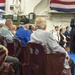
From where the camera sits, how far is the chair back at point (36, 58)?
2.77 meters

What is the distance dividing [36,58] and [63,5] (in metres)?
9.05

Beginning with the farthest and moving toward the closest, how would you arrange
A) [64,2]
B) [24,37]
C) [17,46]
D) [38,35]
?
[64,2] < [24,37] < [17,46] < [38,35]

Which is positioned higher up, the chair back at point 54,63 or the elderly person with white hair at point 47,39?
the elderly person with white hair at point 47,39

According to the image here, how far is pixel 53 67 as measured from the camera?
2.79m

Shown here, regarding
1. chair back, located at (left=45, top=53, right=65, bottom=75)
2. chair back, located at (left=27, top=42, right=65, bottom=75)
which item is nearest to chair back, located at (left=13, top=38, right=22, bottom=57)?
chair back, located at (left=27, top=42, right=65, bottom=75)

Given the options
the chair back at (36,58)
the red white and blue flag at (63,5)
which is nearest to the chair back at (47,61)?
the chair back at (36,58)

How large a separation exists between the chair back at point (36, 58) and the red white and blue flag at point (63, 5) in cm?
883

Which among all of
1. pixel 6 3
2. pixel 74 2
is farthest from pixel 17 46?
pixel 74 2

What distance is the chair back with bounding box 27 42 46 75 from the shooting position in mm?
2770

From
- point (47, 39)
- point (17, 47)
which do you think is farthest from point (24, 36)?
point (47, 39)

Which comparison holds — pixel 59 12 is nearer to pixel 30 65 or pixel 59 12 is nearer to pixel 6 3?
pixel 6 3

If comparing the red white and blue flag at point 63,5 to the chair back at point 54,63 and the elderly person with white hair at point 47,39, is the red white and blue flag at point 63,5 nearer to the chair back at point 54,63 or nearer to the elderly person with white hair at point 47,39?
the elderly person with white hair at point 47,39

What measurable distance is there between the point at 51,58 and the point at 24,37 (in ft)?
4.34

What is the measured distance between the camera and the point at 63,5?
11.6 m
